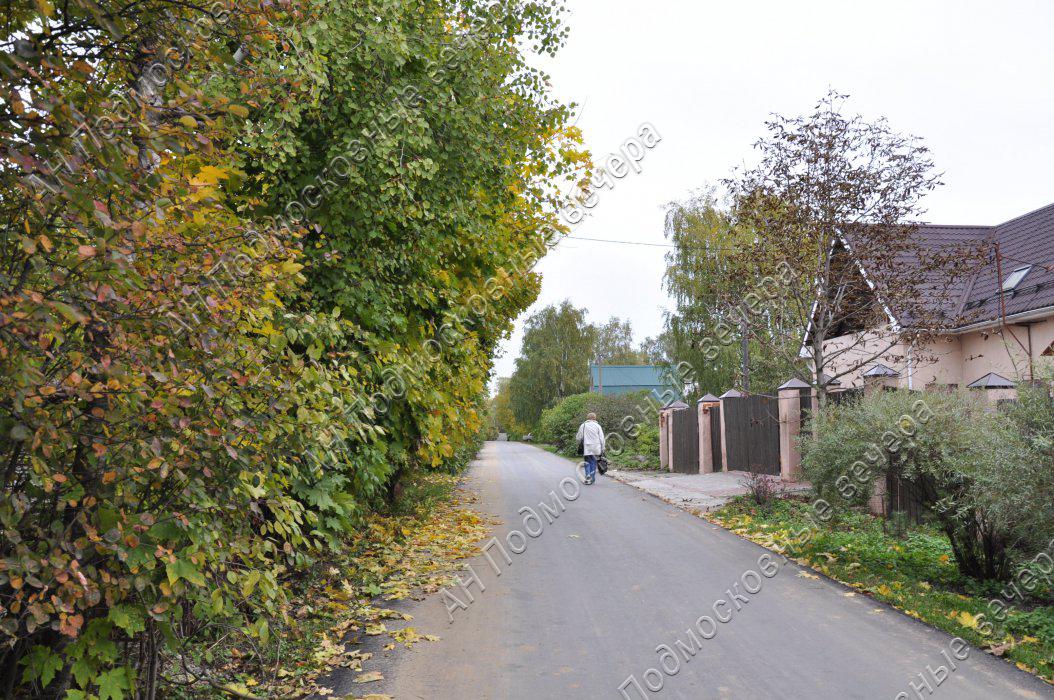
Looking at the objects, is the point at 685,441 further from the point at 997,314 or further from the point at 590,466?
the point at 997,314

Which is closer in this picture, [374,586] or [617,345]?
[374,586]

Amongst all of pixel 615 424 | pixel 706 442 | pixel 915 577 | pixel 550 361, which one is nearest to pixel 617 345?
pixel 550 361

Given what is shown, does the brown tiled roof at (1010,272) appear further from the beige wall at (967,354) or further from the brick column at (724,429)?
the brick column at (724,429)

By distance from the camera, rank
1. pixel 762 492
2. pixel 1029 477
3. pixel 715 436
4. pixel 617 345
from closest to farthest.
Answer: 1. pixel 1029 477
2. pixel 762 492
3. pixel 715 436
4. pixel 617 345

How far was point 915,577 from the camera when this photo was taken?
7.76m

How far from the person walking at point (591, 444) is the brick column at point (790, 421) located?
4.43 metres

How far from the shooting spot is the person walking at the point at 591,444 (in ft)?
59.7

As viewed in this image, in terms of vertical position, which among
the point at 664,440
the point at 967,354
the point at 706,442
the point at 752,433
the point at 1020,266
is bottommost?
the point at 664,440

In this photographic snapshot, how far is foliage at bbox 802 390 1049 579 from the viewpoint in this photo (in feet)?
20.3

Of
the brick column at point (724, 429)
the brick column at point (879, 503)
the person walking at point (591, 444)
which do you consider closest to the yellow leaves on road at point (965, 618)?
the brick column at point (879, 503)

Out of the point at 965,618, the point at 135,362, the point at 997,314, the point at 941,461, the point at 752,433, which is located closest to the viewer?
the point at 135,362

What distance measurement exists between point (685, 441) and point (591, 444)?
604 cm

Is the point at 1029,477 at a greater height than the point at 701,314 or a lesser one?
lesser

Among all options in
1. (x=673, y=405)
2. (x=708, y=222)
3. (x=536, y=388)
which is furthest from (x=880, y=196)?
(x=536, y=388)
